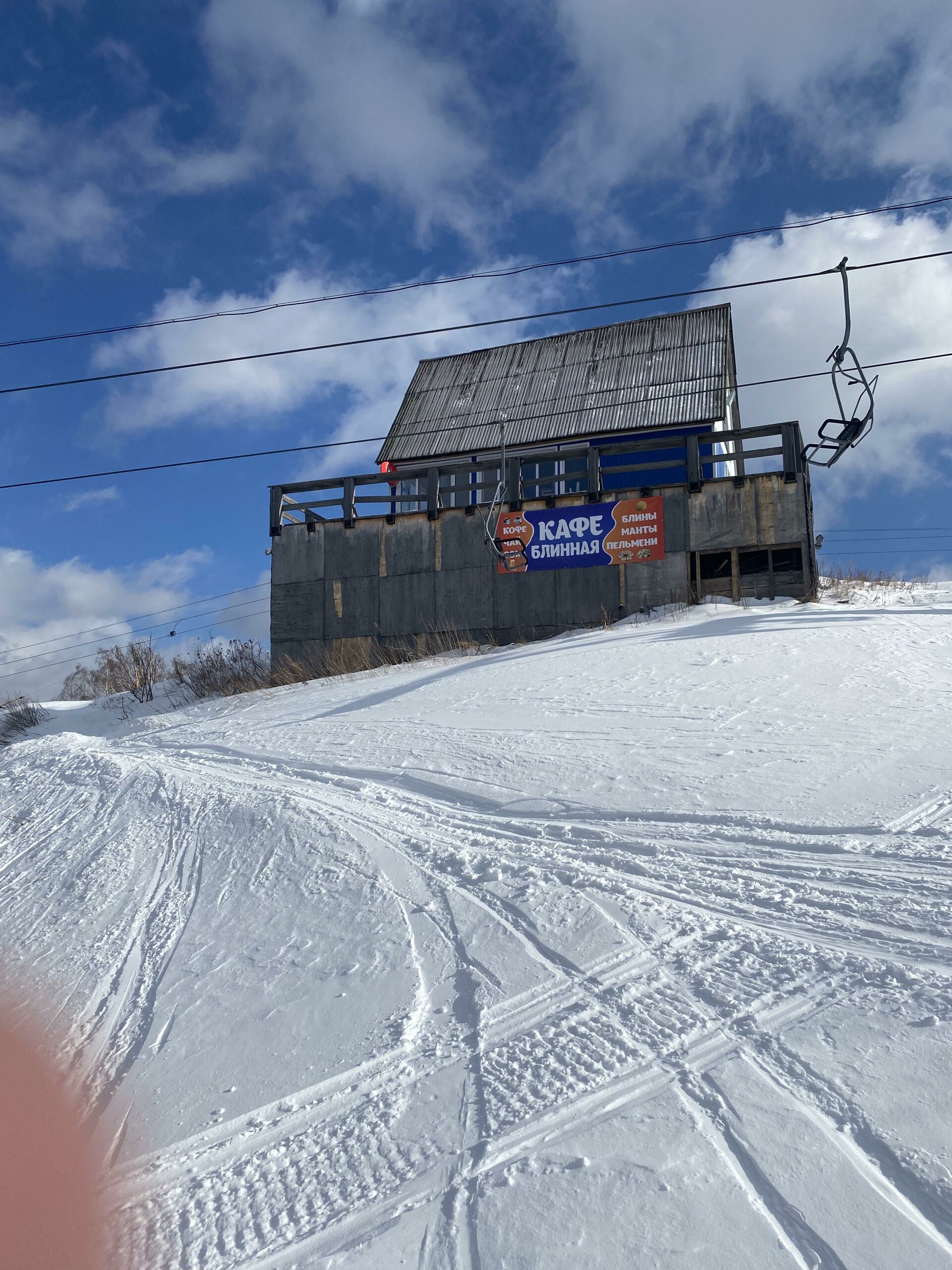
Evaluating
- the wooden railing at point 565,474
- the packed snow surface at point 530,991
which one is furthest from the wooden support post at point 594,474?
the packed snow surface at point 530,991

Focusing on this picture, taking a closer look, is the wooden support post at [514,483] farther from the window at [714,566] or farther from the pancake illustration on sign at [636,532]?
the window at [714,566]

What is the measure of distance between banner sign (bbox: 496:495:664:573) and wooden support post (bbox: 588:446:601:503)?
0.76 ft

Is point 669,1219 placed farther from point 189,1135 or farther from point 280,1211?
point 189,1135

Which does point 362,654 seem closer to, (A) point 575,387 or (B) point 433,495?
(B) point 433,495

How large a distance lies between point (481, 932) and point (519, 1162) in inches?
61.5

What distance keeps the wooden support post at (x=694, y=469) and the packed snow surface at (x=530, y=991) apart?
873cm

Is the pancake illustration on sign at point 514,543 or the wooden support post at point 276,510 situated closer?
the pancake illustration on sign at point 514,543

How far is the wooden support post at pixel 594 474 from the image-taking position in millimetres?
16719

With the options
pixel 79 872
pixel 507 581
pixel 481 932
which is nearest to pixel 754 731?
pixel 481 932

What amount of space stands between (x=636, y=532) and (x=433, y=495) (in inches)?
167

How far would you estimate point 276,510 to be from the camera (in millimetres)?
18484

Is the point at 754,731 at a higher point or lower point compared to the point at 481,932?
higher

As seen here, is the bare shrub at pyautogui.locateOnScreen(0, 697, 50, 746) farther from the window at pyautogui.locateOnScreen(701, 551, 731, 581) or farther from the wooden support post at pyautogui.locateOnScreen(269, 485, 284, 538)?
the window at pyautogui.locateOnScreen(701, 551, 731, 581)

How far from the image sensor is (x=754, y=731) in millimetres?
6930
